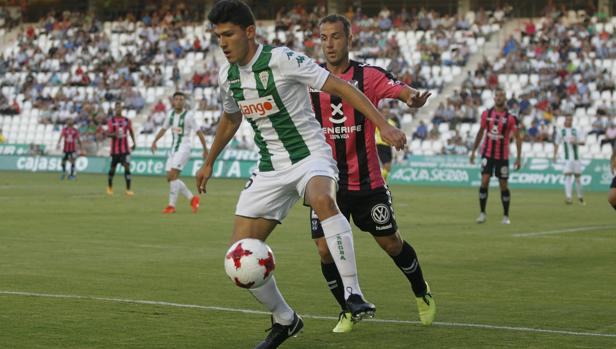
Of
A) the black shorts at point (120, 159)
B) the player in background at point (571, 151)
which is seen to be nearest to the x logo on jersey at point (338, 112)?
the player in background at point (571, 151)

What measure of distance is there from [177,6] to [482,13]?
1647 centimetres

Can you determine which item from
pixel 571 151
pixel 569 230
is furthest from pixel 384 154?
pixel 571 151

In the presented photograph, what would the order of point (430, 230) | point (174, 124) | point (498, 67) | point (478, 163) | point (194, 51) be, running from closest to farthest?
point (430, 230) < point (174, 124) < point (478, 163) < point (498, 67) < point (194, 51)

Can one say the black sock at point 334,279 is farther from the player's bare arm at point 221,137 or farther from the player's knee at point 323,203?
the player's knee at point 323,203

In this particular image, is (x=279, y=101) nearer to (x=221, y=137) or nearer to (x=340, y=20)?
(x=221, y=137)

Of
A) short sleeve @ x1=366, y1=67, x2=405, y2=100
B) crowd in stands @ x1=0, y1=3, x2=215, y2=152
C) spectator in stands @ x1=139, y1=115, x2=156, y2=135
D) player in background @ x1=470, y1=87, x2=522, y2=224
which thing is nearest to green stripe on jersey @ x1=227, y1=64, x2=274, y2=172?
short sleeve @ x1=366, y1=67, x2=405, y2=100

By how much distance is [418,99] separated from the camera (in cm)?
812

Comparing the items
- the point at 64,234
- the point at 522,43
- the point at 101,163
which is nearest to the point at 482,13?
the point at 522,43

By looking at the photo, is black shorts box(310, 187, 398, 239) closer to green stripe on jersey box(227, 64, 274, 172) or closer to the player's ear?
green stripe on jersey box(227, 64, 274, 172)

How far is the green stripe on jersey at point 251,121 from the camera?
751 centimetres

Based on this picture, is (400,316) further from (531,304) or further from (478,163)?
(478,163)

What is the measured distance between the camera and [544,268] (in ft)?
42.5

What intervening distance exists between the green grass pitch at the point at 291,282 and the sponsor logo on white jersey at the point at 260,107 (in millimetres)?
1512

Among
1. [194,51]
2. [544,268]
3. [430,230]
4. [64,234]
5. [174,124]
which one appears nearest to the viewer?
[544,268]
